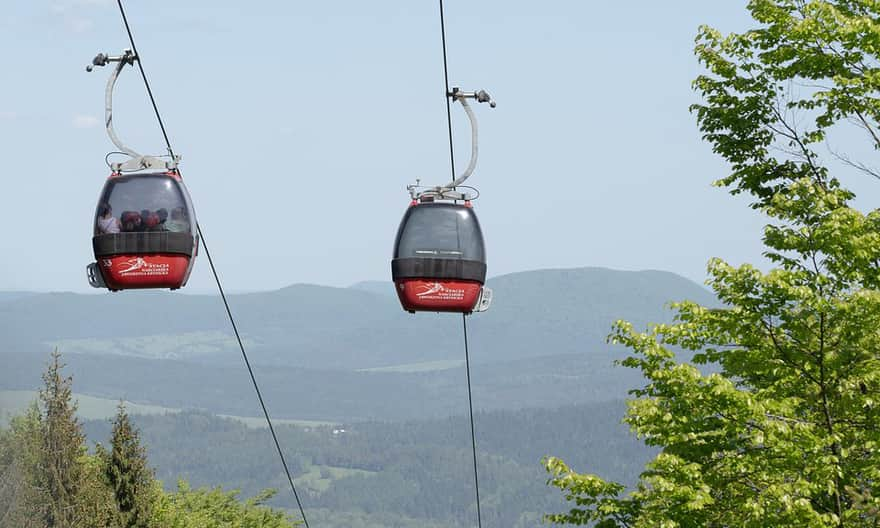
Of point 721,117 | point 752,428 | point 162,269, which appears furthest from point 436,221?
point 721,117

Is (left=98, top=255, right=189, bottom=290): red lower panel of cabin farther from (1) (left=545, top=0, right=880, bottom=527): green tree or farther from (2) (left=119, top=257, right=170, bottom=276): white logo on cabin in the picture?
(1) (left=545, top=0, right=880, bottom=527): green tree

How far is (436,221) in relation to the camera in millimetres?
19156

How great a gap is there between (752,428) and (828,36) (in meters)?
7.27

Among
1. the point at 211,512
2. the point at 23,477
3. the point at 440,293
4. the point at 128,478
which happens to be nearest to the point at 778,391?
the point at 440,293

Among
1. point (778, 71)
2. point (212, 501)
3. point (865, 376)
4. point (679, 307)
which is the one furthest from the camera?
point (212, 501)

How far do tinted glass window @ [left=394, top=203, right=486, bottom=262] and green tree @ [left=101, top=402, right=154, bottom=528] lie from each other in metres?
46.2

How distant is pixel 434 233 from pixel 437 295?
2.92 ft

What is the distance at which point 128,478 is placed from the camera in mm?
63406

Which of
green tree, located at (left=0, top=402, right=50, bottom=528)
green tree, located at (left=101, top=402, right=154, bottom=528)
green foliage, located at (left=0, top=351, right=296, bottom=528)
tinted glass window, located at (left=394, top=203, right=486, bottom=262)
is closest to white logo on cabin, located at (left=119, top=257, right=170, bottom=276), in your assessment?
tinted glass window, located at (left=394, top=203, right=486, bottom=262)

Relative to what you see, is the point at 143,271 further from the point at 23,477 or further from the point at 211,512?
the point at 23,477

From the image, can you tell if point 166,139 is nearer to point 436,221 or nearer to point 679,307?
point 436,221

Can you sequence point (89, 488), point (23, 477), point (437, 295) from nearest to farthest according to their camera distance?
point (437, 295)
point (89, 488)
point (23, 477)

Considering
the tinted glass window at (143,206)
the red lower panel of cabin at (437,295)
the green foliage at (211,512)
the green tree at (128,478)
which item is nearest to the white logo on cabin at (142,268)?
the tinted glass window at (143,206)

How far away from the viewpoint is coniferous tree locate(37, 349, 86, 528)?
230ft
